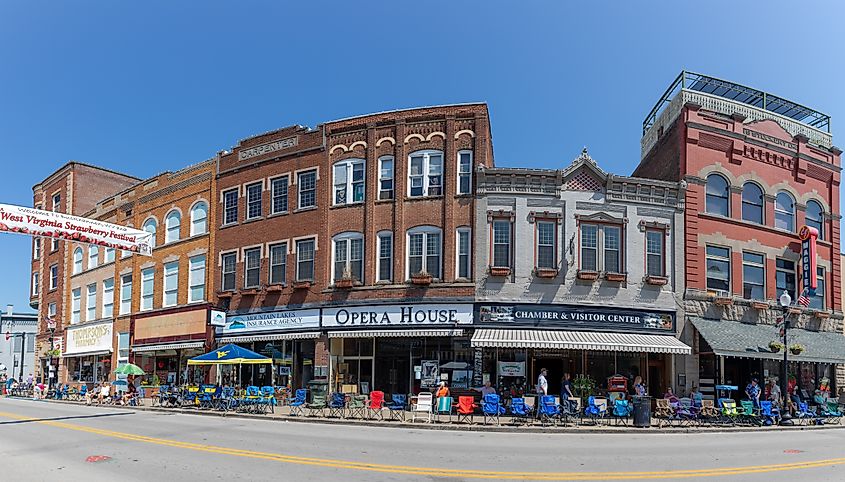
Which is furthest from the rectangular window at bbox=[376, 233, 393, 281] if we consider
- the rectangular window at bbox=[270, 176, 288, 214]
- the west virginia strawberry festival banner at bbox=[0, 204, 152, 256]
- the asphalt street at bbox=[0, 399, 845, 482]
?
the west virginia strawberry festival banner at bbox=[0, 204, 152, 256]

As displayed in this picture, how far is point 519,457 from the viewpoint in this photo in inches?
567

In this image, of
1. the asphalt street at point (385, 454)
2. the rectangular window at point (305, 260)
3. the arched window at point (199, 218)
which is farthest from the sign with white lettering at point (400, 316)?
the arched window at point (199, 218)

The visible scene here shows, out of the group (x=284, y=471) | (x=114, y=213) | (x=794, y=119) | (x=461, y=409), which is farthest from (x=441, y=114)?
(x=114, y=213)

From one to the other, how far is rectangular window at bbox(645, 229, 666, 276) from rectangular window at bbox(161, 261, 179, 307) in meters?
23.7

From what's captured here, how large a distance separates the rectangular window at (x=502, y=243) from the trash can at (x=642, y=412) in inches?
302

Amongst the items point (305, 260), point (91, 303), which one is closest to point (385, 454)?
point (305, 260)

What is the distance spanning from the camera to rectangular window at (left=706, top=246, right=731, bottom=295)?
94.1ft

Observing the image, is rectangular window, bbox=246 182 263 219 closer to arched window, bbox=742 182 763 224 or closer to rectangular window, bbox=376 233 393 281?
rectangular window, bbox=376 233 393 281

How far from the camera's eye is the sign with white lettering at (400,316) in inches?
1081

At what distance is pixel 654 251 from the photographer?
2814 cm

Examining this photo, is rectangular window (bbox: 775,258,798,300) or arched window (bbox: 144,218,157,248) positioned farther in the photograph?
arched window (bbox: 144,218,157,248)

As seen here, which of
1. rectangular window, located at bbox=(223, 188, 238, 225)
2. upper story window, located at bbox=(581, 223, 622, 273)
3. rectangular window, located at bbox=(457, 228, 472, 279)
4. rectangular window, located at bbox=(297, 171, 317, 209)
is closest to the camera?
upper story window, located at bbox=(581, 223, 622, 273)

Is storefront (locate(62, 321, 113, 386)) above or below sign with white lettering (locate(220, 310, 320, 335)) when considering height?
below

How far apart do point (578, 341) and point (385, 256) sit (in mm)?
8695
